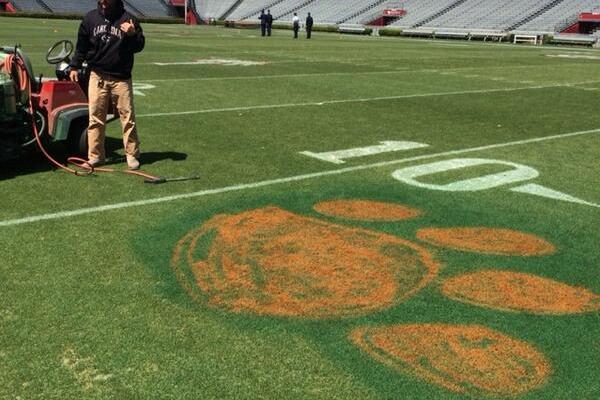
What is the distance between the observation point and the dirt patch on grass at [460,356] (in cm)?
325

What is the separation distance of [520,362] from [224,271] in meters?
1.94

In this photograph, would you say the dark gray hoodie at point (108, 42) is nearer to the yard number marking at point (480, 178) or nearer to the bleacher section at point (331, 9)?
the yard number marking at point (480, 178)

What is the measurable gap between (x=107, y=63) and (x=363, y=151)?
314 cm

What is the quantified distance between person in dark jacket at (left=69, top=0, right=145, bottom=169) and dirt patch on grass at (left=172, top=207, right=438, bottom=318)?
6.49 ft

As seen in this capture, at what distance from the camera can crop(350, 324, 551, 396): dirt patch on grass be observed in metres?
3.25

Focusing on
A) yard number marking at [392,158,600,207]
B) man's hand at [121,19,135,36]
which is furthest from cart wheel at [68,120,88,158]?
yard number marking at [392,158,600,207]

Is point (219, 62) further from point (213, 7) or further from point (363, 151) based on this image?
point (213, 7)

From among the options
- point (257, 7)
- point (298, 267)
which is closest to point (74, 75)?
point (298, 267)

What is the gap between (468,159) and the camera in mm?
7891

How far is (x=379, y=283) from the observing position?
4.34 metres

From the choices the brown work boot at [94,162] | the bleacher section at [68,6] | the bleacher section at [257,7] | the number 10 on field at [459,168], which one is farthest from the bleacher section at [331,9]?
the brown work boot at [94,162]

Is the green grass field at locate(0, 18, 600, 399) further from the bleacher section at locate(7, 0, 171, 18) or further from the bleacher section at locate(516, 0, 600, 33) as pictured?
the bleacher section at locate(7, 0, 171, 18)

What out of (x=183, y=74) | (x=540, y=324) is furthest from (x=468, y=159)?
(x=183, y=74)

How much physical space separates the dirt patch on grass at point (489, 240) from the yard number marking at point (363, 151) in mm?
2485
